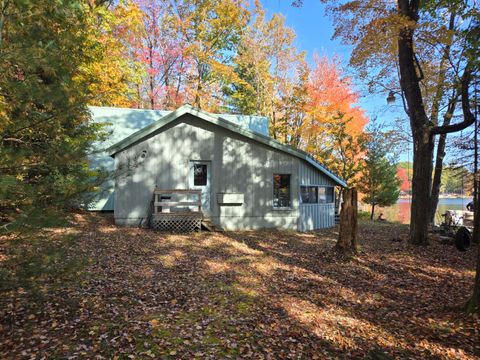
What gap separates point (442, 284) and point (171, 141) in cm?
1013

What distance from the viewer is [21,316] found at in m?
4.62

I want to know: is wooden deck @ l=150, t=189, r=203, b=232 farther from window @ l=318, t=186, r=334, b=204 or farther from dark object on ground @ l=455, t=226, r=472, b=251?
dark object on ground @ l=455, t=226, r=472, b=251

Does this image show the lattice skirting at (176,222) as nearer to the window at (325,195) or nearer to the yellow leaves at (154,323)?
the window at (325,195)

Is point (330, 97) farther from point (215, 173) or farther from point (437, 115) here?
point (215, 173)

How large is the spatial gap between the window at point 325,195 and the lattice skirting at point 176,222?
21.3ft

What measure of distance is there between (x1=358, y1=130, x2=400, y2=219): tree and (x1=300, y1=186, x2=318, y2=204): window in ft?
30.0

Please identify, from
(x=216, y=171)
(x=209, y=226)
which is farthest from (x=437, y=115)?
(x=209, y=226)

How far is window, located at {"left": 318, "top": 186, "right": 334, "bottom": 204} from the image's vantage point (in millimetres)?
15656

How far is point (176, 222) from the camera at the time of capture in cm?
1227

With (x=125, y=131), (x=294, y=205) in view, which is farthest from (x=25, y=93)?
(x=125, y=131)

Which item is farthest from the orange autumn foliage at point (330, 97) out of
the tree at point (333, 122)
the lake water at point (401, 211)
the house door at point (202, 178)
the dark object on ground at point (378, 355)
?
the dark object on ground at point (378, 355)

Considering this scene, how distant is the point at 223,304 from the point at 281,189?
30.2 feet

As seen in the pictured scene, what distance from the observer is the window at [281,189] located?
14223mm

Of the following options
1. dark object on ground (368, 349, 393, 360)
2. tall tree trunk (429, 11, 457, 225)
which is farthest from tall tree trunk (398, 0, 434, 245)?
dark object on ground (368, 349, 393, 360)
